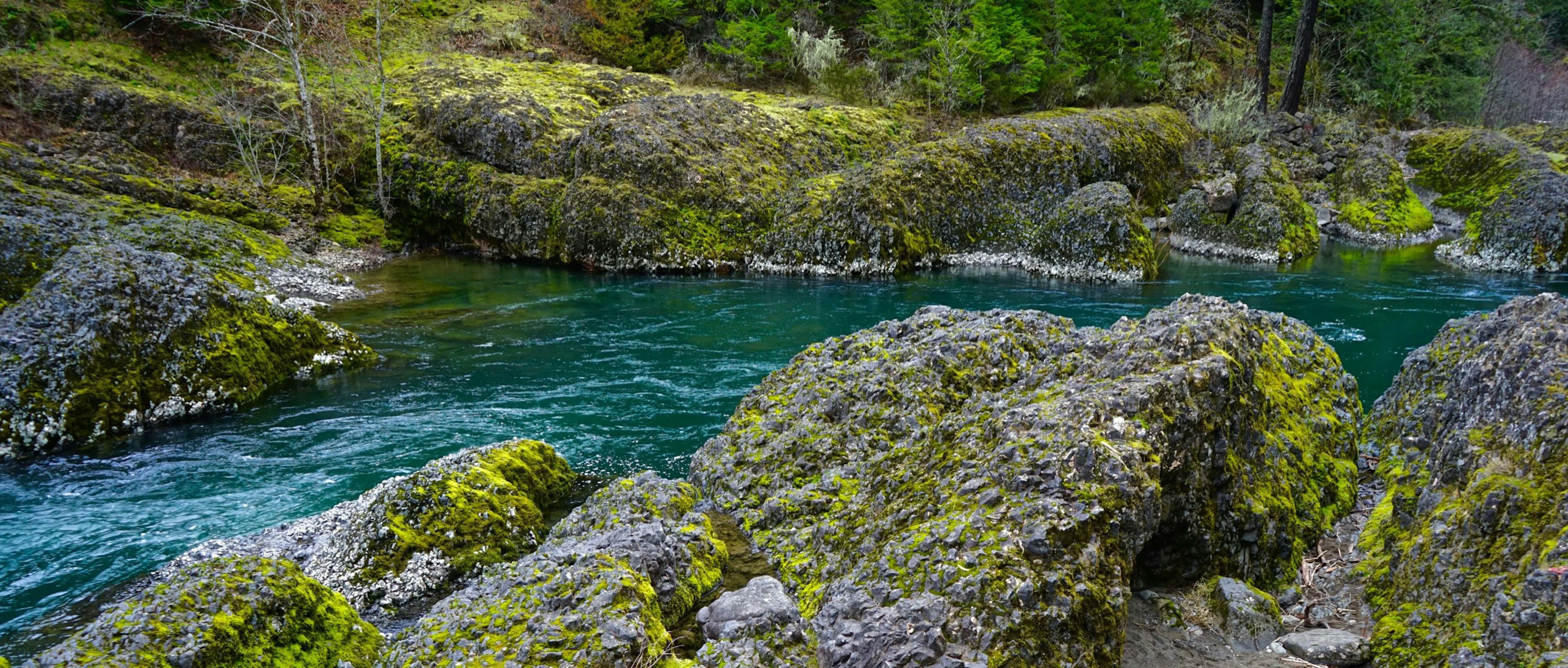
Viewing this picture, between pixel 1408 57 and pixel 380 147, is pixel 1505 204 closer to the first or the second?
pixel 1408 57

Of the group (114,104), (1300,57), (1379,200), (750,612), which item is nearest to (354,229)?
(114,104)

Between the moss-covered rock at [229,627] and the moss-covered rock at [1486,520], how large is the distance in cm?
570

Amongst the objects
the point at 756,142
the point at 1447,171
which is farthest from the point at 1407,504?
the point at 1447,171

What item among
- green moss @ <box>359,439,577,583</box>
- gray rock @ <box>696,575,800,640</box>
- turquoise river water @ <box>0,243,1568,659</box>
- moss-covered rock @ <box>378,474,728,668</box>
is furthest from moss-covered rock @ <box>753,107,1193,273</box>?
gray rock @ <box>696,575,800,640</box>

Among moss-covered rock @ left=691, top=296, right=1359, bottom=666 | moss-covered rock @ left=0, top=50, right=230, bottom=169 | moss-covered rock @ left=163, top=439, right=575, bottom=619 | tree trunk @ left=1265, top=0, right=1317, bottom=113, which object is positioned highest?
tree trunk @ left=1265, top=0, right=1317, bottom=113

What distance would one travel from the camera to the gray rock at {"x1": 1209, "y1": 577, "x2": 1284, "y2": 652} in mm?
4055

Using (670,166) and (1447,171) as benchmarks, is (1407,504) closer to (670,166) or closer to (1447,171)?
(670,166)

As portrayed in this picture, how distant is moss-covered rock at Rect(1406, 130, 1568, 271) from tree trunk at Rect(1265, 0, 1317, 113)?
20.5 feet

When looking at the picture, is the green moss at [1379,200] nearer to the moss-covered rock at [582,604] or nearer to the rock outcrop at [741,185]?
the rock outcrop at [741,185]

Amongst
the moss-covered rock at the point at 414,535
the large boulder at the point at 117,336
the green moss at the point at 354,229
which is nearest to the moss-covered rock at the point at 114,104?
the green moss at the point at 354,229

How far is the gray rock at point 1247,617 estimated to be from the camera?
405 centimetres

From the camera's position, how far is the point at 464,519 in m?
6.23

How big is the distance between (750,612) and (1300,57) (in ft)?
114

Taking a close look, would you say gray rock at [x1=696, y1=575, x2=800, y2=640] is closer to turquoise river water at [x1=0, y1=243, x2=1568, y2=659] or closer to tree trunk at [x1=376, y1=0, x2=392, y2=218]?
turquoise river water at [x1=0, y1=243, x2=1568, y2=659]
